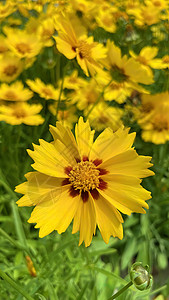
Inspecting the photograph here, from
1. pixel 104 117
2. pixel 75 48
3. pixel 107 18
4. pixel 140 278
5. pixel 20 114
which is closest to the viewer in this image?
pixel 140 278

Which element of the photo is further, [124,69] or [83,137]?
[124,69]

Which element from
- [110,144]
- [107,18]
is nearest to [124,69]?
[110,144]

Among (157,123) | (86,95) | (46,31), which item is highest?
(46,31)

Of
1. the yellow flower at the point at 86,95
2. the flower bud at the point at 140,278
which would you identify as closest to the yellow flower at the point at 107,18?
the yellow flower at the point at 86,95

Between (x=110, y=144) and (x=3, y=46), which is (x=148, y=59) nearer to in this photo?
(x=3, y=46)

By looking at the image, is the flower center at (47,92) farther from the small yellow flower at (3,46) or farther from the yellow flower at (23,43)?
the small yellow flower at (3,46)

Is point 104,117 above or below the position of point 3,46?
below
